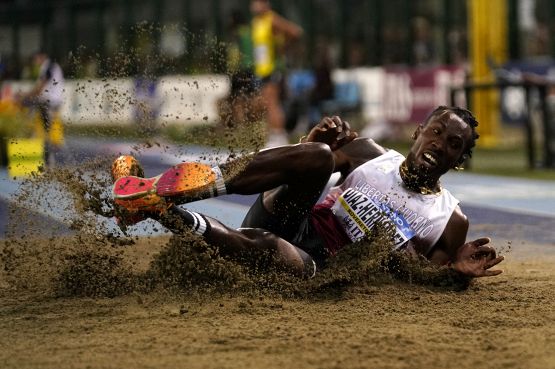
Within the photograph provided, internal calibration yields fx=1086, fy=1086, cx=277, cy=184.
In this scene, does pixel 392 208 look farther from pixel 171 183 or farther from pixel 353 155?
pixel 171 183

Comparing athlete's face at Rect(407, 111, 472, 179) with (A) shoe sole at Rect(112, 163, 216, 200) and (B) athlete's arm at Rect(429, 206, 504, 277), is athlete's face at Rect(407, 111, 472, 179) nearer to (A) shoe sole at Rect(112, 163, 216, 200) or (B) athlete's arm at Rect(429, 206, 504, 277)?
(B) athlete's arm at Rect(429, 206, 504, 277)

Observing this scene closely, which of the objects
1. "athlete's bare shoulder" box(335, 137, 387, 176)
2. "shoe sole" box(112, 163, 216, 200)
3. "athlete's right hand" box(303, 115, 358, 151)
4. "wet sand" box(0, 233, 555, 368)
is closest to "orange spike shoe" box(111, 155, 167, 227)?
"shoe sole" box(112, 163, 216, 200)

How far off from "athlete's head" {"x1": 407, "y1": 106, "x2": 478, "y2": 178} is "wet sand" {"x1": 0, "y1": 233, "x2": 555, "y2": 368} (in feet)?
2.27

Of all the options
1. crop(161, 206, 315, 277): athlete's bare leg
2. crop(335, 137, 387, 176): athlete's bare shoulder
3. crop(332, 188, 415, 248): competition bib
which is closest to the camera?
crop(161, 206, 315, 277): athlete's bare leg

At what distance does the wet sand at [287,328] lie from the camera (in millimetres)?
4293

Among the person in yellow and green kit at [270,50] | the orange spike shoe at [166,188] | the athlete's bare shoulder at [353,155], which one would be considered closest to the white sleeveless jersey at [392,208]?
the athlete's bare shoulder at [353,155]

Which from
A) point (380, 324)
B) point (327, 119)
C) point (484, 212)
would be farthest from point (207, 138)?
point (484, 212)

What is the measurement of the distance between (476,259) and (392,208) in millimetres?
518

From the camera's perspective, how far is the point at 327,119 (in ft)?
19.4

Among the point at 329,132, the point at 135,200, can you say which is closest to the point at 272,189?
the point at 329,132

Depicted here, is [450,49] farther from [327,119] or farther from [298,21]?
[327,119]

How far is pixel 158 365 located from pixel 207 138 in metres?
2.27

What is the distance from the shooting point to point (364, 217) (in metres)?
5.83

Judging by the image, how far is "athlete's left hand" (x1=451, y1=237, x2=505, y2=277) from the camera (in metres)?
5.66
